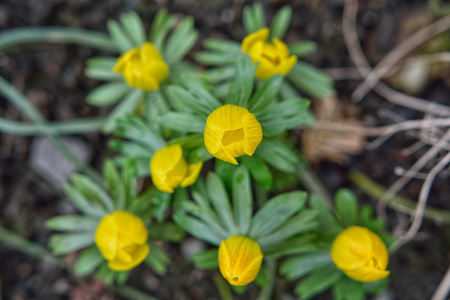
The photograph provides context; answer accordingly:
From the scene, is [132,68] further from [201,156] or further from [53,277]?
[53,277]

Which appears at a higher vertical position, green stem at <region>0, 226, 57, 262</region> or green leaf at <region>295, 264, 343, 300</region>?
green leaf at <region>295, 264, 343, 300</region>

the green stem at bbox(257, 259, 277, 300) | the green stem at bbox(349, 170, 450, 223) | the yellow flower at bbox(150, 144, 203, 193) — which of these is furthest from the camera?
the green stem at bbox(349, 170, 450, 223)

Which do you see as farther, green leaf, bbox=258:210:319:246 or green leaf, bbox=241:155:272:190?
green leaf, bbox=258:210:319:246

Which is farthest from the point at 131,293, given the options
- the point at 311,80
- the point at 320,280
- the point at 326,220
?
the point at 311,80

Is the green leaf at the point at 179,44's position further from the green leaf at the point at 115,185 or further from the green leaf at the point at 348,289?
the green leaf at the point at 348,289

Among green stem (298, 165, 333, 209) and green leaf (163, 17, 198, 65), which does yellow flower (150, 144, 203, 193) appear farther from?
green stem (298, 165, 333, 209)

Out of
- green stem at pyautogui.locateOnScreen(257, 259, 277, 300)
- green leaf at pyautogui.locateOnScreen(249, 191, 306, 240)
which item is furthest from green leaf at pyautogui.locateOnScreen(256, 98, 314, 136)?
green stem at pyautogui.locateOnScreen(257, 259, 277, 300)

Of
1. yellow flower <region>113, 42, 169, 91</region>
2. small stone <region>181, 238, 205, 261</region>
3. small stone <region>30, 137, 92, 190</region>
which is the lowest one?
small stone <region>181, 238, 205, 261</region>
